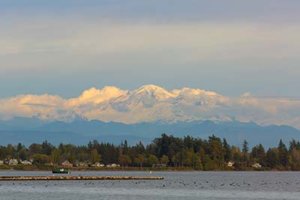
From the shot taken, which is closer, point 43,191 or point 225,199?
point 225,199

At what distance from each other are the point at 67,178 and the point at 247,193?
48.8 m

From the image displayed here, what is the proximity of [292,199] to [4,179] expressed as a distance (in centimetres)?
6164

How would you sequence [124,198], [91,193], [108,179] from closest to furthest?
[124,198], [91,193], [108,179]

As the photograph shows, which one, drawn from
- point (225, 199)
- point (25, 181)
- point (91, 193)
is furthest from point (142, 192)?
point (25, 181)

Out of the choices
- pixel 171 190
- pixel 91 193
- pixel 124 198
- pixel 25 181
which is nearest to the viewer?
pixel 124 198

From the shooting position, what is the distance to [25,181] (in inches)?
5468

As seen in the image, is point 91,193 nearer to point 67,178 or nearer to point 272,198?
point 272,198

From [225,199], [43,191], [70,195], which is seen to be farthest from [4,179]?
[225,199]

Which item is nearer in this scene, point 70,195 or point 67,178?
point 70,195

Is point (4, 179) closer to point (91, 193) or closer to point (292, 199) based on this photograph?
point (91, 193)

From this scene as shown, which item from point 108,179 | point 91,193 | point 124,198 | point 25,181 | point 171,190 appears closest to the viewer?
point 124,198

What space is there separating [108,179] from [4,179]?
18.0 meters

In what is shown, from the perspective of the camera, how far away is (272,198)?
97.9 m

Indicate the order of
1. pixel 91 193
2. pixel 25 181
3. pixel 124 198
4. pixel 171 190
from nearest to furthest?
pixel 124 198
pixel 91 193
pixel 171 190
pixel 25 181
